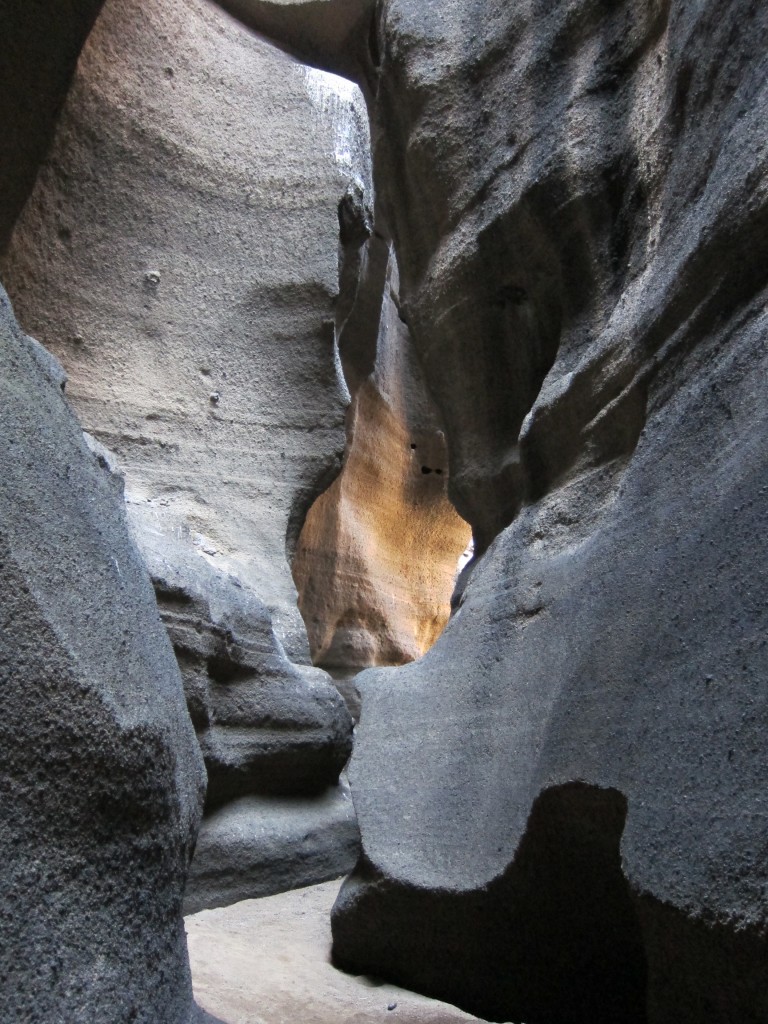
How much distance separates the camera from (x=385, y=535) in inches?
291

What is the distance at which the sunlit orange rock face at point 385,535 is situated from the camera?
6.64 metres

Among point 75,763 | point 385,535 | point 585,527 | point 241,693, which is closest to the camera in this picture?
point 75,763

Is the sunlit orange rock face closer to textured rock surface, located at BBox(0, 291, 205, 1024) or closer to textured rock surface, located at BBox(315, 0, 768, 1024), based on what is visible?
textured rock surface, located at BBox(315, 0, 768, 1024)

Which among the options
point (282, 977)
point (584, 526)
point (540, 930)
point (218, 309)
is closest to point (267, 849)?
point (282, 977)

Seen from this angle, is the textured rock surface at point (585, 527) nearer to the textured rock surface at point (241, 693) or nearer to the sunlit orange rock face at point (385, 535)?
the textured rock surface at point (241, 693)

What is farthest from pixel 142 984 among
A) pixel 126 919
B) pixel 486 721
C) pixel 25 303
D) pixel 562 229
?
pixel 25 303

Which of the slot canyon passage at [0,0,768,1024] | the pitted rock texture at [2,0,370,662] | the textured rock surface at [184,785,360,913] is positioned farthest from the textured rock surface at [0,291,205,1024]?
the pitted rock texture at [2,0,370,662]

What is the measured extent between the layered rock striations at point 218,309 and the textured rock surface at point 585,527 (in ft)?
2.26

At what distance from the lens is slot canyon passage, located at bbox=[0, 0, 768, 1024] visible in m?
1.22

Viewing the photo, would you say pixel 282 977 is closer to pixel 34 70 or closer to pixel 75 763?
pixel 75 763

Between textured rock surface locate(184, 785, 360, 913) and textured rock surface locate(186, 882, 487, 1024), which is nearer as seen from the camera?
textured rock surface locate(186, 882, 487, 1024)

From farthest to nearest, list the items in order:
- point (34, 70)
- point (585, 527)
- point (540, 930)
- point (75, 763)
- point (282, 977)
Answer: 1. point (34, 70)
2. point (585, 527)
3. point (282, 977)
4. point (540, 930)
5. point (75, 763)

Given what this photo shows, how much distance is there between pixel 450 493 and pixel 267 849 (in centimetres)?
144

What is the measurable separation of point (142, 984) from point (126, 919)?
8 centimetres
